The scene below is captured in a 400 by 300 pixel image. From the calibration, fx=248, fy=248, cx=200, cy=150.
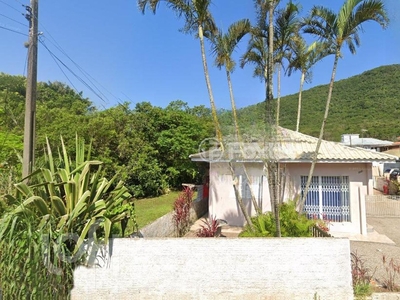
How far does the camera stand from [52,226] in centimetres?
520

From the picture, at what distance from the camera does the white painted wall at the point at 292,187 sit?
12.1 m

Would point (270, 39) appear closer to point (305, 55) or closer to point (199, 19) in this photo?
point (199, 19)

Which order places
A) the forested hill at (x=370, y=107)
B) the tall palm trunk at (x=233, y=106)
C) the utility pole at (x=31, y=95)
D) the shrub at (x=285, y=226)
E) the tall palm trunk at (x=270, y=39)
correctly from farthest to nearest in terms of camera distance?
1. the forested hill at (x=370, y=107)
2. the tall palm trunk at (x=233, y=106)
3. the tall palm trunk at (x=270, y=39)
4. the shrub at (x=285, y=226)
5. the utility pole at (x=31, y=95)

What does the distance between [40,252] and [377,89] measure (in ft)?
218

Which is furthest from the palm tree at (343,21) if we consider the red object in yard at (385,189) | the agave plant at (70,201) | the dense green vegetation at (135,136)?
the red object in yard at (385,189)

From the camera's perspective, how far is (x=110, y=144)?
71.7 ft

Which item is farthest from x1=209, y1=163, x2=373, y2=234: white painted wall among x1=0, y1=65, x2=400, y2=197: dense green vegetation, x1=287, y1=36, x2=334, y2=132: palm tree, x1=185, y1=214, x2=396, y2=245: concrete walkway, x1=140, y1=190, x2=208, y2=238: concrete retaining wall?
x1=287, y1=36, x2=334, y2=132: palm tree

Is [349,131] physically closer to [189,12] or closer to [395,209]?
[395,209]

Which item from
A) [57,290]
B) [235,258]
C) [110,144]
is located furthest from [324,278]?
[110,144]

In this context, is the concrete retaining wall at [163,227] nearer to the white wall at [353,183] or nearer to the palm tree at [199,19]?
the palm tree at [199,19]

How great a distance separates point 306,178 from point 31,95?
1220 centimetres

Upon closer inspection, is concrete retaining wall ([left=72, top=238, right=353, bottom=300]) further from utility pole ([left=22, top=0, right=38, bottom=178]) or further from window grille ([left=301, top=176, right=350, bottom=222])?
window grille ([left=301, top=176, right=350, bottom=222])

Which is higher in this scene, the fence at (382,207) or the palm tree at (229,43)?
the palm tree at (229,43)

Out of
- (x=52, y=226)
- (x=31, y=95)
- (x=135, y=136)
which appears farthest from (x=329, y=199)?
(x=135, y=136)
